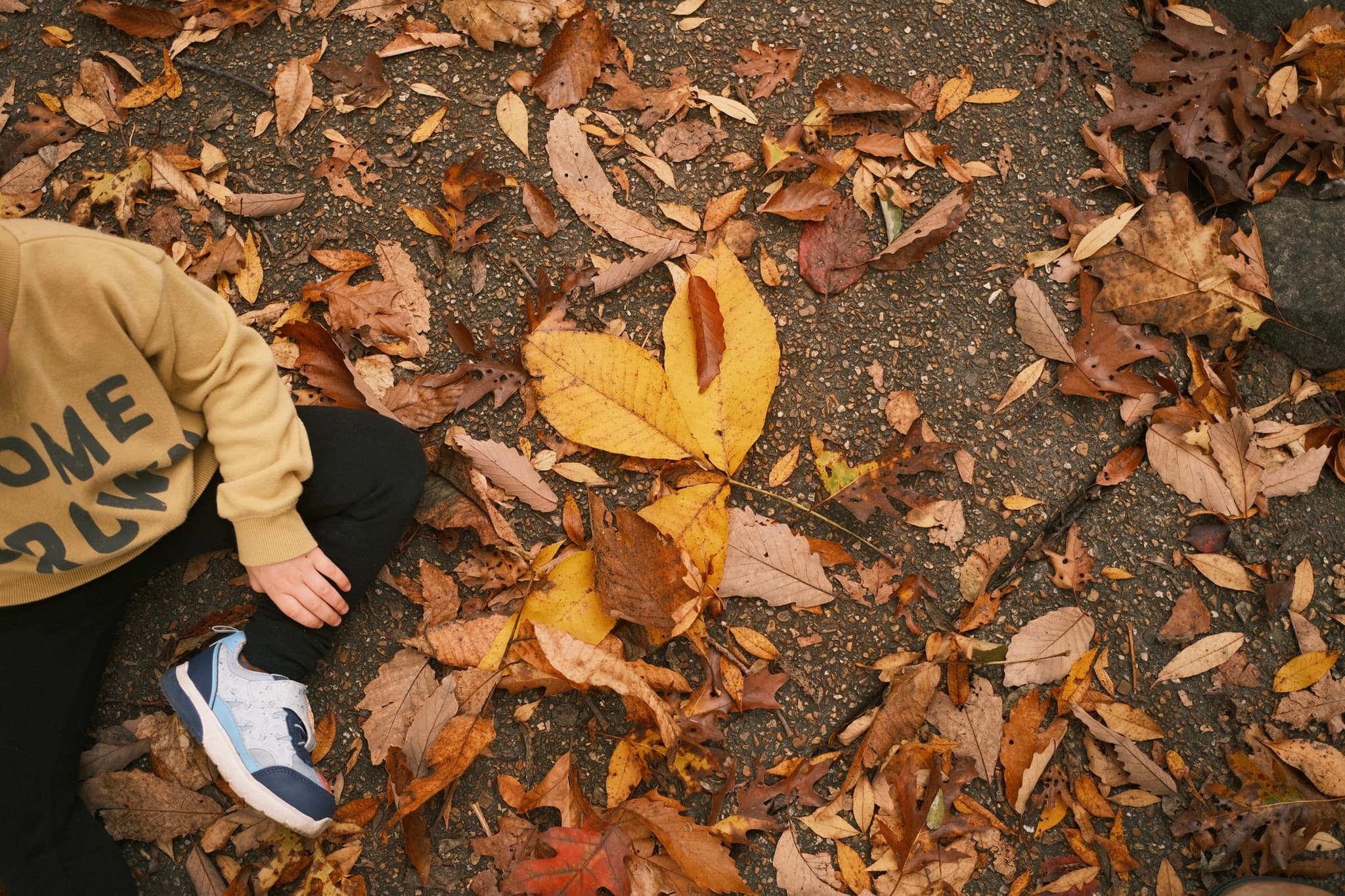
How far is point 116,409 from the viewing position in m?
1.50

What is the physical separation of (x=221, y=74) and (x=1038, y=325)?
2.15m

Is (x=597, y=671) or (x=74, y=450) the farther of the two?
(x=597, y=671)

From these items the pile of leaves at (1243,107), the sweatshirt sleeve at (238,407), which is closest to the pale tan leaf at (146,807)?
the sweatshirt sleeve at (238,407)

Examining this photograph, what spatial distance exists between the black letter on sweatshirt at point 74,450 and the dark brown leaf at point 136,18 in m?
1.31

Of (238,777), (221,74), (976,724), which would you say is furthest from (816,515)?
(221,74)

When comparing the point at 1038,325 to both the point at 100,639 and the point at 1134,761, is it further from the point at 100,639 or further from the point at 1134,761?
the point at 100,639

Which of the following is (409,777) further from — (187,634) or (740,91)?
(740,91)

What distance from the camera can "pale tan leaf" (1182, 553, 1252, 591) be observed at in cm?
195

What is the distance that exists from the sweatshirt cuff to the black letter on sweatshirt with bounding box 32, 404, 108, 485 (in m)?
0.27

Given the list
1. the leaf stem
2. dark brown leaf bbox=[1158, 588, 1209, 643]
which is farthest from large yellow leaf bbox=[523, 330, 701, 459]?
dark brown leaf bbox=[1158, 588, 1209, 643]

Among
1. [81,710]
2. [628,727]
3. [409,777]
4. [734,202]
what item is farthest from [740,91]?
[81,710]

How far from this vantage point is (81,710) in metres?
1.75

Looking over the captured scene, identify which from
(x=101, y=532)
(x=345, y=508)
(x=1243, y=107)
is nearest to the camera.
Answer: (x=101, y=532)

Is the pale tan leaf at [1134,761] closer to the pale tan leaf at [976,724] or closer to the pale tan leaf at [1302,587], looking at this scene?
the pale tan leaf at [976,724]
